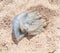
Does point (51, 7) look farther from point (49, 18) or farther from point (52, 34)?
point (52, 34)

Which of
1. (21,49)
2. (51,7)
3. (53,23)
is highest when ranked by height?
(51,7)


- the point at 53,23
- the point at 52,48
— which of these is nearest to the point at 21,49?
the point at 52,48

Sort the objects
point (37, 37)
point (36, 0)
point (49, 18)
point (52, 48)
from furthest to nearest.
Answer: point (36, 0), point (49, 18), point (37, 37), point (52, 48)

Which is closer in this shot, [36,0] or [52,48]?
[52,48]

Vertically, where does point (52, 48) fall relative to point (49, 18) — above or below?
below

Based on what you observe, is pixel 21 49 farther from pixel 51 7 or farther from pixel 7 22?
pixel 51 7

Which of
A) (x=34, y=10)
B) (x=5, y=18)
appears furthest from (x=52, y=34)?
(x=5, y=18)

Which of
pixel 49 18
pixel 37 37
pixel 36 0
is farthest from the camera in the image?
pixel 36 0
